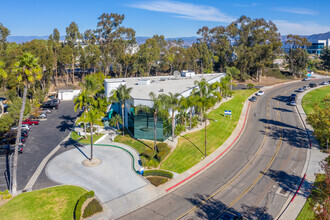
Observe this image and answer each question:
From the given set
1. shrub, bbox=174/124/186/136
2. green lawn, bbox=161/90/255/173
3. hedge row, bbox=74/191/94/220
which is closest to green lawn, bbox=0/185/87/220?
hedge row, bbox=74/191/94/220

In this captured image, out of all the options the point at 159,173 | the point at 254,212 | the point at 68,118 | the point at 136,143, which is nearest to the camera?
the point at 254,212

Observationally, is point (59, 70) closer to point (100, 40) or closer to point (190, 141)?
point (100, 40)

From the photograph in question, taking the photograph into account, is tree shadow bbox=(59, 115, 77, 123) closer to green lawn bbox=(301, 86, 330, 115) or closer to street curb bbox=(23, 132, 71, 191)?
street curb bbox=(23, 132, 71, 191)

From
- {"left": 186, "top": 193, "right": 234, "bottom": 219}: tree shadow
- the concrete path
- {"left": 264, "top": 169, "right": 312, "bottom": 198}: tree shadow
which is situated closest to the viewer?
{"left": 186, "top": 193, "right": 234, "bottom": 219}: tree shadow

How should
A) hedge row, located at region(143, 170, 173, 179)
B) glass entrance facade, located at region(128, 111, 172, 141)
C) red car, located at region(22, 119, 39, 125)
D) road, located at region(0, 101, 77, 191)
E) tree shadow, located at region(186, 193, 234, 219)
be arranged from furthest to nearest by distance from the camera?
red car, located at region(22, 119, 39, 125), glass entrance facade, located at region(128, 111, 172, 141), road, located at region(0, 101, 77, 191), hedge row, located at region(143, 170, 173, 179), tree shadow, located at region(186, 193, 234, 219)

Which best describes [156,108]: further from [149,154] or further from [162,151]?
[149,154]

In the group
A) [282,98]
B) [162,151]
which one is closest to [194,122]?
[162,151]

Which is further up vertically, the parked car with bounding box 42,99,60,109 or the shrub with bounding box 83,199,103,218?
the parked car with bounding box 42,99,60,109
